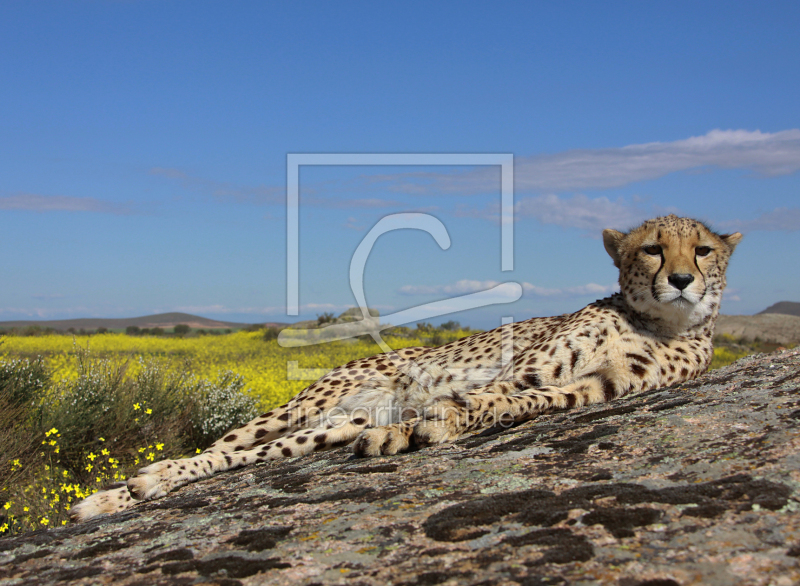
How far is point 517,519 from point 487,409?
186cm

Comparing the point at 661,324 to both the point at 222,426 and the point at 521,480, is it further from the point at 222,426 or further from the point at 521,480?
the point at 222,426

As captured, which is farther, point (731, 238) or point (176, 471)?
point (731, 238)

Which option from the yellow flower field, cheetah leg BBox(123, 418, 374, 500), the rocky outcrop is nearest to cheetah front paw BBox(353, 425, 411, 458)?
the rocky outcrop

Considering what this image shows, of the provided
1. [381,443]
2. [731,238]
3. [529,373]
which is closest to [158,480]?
[381,443]

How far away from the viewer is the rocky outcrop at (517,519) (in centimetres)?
169

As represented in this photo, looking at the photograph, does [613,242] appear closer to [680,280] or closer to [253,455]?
[680,280]

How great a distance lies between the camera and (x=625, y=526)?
6.04ft

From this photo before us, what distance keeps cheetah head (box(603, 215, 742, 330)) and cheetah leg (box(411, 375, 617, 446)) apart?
0.90 m

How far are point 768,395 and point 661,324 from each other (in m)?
1.81

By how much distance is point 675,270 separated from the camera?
455 cm

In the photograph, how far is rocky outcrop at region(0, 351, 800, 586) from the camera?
1.69 meters

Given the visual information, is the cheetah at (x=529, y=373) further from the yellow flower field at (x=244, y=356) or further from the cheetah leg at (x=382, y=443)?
the yellow flower field at (x=244, y=356)

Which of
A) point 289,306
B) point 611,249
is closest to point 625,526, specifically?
point 611,249

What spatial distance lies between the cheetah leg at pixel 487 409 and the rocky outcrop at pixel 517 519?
0.39m
